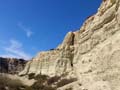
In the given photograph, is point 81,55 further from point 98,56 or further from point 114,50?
point 114,50

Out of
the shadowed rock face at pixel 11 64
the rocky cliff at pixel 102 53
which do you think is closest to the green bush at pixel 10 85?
the rocky cliff at pixel 102 53

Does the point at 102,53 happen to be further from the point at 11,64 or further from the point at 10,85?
the point at 11,64

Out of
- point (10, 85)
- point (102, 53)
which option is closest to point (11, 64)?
point (10, 85)

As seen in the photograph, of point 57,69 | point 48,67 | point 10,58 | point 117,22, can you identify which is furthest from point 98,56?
point 10,58

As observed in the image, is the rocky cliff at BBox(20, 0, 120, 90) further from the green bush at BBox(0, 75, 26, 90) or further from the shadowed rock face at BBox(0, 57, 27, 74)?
the shadowed rock face at BBox(0, 57, 27, 74)

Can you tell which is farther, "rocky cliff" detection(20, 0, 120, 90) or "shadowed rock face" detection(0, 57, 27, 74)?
"shadowed rock face" detection(0, 57, 27, 74)

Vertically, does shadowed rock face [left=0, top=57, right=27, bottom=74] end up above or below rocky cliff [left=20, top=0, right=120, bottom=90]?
above

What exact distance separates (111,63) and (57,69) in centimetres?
3962

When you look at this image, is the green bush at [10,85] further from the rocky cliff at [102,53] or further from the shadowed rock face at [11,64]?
the shadowed rock face at [11,64]

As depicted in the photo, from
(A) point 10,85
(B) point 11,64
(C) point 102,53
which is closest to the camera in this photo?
(C) point 102,53

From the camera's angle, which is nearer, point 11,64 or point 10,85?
point 10,85

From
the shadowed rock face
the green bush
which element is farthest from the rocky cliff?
the shadowed rock face

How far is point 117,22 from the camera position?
15211 mm

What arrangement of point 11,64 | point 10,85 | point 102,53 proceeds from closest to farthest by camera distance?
point 102,53 < point 10,85 < point 11,64
